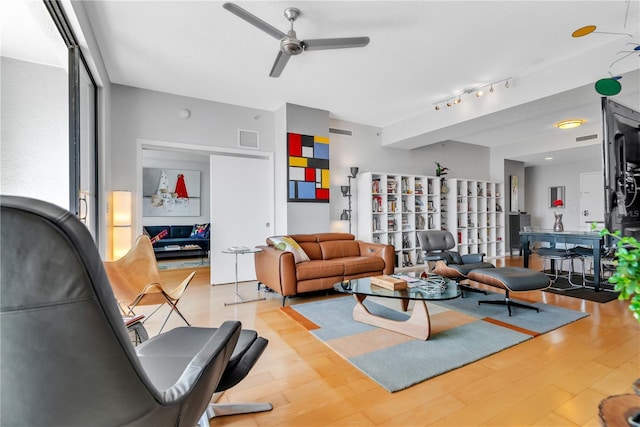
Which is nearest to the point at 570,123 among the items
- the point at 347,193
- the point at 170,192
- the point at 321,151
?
the point at 347,193

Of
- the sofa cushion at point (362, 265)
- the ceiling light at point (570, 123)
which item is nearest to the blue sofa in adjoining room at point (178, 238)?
the sofa cushion at point (362, 265)

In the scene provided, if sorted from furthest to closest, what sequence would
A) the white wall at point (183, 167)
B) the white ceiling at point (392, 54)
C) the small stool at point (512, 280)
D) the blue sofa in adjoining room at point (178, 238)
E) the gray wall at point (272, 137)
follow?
the white wall at point (183, 167) → the blue sofa in adjoining room at point (178, 238) → the gray wall at point (272, 137) → the small stool at point (512, 280) → the white ceiling at point (392, 54)

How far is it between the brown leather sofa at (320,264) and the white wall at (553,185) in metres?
7.08

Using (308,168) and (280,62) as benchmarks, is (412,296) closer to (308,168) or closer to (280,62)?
(280,62)

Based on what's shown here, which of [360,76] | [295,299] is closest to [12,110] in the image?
[295,299]

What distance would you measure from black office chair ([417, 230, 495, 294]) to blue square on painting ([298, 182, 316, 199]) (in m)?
1.86

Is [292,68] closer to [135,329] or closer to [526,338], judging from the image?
[135,329]

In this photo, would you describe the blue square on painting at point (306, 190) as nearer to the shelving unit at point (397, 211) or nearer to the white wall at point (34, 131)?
the shelving unit at point (397, 211)

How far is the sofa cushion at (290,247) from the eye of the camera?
4.01 m

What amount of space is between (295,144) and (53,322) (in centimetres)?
459

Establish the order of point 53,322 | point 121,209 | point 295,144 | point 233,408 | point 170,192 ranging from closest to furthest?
point 53,322 < point 233,408 < point 121,209 < point 295,144 < point 170,192

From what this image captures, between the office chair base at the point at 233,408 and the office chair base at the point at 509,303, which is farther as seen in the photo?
the office chair base at the point at 509,303

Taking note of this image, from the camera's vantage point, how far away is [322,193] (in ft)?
17.3

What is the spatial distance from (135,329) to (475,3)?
357 centimetres
